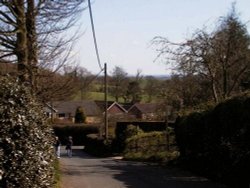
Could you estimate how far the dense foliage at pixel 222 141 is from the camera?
46.8 ft

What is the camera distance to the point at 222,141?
16109 millimetres

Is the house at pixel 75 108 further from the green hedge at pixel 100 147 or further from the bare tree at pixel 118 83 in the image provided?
the green hedge at pixel 100 147

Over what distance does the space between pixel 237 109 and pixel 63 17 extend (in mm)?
6913

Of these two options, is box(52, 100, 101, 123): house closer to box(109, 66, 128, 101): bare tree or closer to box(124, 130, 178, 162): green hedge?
box(109, 66, 128, 101): bare tree

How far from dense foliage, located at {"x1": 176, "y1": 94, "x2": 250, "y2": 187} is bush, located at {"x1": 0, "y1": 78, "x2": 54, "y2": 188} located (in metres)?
6.67

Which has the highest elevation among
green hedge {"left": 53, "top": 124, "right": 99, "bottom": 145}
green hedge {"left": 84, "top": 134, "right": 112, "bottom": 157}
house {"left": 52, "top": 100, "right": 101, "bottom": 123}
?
house {"left": 52, "top": 100, "right": 101, "bottom": 123}

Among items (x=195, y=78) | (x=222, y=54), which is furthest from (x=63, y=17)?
(x=195, y=78)

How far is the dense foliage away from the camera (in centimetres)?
1427

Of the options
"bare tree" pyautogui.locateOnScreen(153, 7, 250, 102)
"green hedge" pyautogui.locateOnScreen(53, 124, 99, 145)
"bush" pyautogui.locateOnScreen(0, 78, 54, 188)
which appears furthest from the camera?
"green hedge" pyautogui.locateOnScreen(53, 124, 99, 145)

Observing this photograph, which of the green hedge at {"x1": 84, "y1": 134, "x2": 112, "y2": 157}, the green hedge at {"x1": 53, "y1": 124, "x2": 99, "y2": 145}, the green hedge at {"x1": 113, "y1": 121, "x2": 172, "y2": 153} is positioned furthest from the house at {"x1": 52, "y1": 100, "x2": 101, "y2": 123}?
the green hedge at {"x1": 113, "y1": 121, "x2": 172, "y2": 153}

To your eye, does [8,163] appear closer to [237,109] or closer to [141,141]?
[237,109]

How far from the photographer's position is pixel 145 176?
19.3 m

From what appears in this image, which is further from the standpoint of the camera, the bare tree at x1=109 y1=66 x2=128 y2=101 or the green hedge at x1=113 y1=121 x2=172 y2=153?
the bare tree at x1=109 y1=66 x2=128 y2=101

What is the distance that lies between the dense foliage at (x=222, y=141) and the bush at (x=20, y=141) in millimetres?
6673
